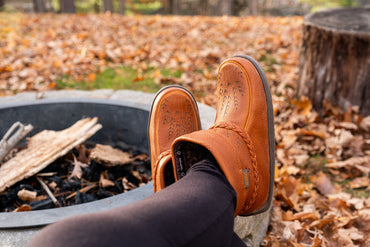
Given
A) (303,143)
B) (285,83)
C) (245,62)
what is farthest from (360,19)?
(245,62)

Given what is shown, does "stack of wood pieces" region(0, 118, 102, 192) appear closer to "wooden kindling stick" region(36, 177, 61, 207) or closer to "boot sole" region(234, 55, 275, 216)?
"wooden kindling stick" region(36, 177, 61, 207)

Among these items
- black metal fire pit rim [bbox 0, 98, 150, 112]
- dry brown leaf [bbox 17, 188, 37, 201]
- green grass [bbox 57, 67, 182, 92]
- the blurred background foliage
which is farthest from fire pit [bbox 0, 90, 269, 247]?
the blurred background foliage

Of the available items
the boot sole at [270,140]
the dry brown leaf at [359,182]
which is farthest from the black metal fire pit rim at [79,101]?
the dry brown leaf at [359,182]

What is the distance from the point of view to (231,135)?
1.33 meters

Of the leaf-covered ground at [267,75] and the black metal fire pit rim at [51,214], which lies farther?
the leaf-covered ground at [267,75]

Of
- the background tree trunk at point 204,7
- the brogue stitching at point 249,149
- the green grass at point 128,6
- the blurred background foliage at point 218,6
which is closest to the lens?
the brogue stitching at point 249,149

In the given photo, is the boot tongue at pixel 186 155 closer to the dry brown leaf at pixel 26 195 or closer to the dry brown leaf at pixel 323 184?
the dry brown leaf at pixel 26 195

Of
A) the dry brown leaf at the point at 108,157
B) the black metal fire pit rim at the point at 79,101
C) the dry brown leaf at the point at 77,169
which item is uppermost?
the black metal fire pit rim at the point at 79,101

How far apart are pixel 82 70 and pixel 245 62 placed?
258cm

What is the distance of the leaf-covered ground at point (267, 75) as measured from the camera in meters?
1.87

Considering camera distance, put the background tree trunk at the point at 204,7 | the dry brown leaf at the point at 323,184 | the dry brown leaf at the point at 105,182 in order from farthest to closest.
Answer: the background tree trunk at the point at 204,7, the dry brown leaf at the point at 323,184, the dry brown leaf at the point at 105,182

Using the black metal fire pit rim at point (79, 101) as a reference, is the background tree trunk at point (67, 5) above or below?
above

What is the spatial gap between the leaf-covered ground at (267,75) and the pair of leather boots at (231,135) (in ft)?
1.75

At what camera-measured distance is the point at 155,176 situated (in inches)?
53.1
